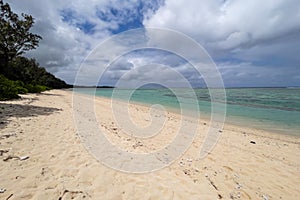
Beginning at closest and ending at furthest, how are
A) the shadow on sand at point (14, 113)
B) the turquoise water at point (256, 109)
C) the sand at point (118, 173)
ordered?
the sand at point (118, 173) < the shadow on sand at point (14, 113) < the turquoise water at point (256, 109)

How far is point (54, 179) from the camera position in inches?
147

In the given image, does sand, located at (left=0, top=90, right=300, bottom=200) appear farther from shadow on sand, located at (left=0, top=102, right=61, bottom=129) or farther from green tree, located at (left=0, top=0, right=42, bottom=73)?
green tree, located at (left=0, top=0, right=42, bottom=73)

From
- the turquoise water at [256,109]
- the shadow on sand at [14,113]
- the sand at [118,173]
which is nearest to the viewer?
the sand at [118,173]

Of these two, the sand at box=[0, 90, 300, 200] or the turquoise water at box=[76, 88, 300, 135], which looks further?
the turquoise water at box=[76, 88, 300, 135]

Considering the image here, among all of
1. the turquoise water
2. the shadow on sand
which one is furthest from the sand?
the turquoise water

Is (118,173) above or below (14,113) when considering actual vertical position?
below

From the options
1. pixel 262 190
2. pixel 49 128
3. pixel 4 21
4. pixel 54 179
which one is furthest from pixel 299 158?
pixel 4 21

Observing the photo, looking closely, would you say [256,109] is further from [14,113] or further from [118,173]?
[14,113]

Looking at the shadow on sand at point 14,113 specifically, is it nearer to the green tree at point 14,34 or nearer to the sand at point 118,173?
the sand at point 118,173

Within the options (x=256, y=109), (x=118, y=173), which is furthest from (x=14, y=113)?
A: (x=256, y=109)

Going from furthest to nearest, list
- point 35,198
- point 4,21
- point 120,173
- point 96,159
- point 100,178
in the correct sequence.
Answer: point 4,21 → point 96,159 → point 120,173 → point 100,178 → point 35,198

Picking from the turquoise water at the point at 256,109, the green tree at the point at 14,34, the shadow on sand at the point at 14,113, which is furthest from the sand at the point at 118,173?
the green tree at the point at 14,34

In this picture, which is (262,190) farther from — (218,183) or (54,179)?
(54,179)

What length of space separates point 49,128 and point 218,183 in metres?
6.69
